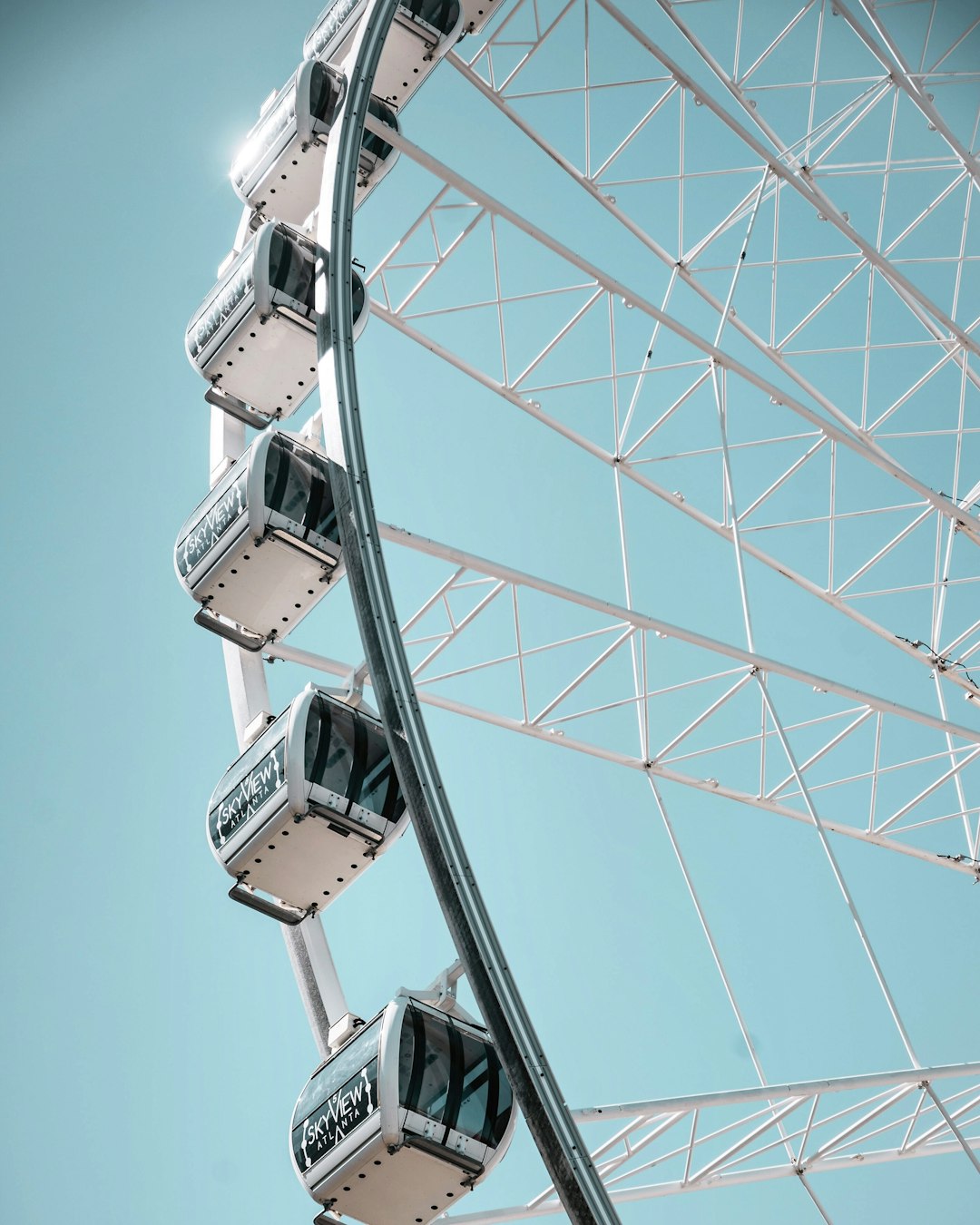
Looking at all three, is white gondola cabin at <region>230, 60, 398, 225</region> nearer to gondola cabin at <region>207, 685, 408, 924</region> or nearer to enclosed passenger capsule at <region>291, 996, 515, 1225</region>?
gondola cabin at <region>207, 685, 408, 924</region>

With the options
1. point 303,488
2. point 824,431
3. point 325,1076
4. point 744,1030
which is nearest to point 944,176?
point 824,431

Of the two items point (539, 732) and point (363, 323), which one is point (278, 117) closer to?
point (363, 323)

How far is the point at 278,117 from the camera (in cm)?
1298

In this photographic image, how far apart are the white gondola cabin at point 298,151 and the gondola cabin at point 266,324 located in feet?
4.16

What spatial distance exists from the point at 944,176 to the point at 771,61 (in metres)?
4.87

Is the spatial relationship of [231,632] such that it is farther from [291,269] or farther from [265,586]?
[291,269]

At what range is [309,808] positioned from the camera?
9.35m

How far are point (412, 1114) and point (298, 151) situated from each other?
822 cm

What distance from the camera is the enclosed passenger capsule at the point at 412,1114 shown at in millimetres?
8133

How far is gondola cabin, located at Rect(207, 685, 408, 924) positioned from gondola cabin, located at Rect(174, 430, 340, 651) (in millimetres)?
998

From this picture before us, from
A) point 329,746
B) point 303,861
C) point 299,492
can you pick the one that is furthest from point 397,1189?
point 299,492

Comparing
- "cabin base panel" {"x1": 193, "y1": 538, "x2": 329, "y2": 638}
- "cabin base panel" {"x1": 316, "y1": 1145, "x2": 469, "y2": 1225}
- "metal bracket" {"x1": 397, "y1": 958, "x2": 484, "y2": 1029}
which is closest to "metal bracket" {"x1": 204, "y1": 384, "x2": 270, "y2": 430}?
"cabin base panel" {"x1": 193, "y1": 538, "x2": 329, "y2": 638}

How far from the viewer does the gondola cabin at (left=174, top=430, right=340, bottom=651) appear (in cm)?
1015

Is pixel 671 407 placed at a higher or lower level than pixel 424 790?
higher
